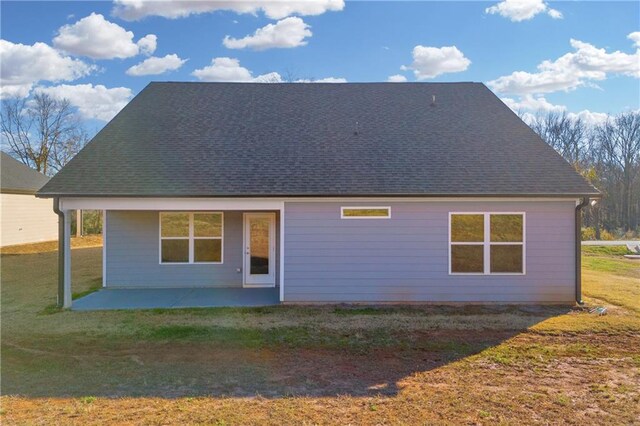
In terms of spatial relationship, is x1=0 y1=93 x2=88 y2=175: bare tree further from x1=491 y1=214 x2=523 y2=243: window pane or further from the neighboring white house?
x1=491 y1=214 x2=523 y2=243: window pane

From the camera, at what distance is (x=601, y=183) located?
125 feet

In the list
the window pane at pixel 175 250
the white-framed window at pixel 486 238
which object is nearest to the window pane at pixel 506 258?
the white-framed window at pixel 486 238

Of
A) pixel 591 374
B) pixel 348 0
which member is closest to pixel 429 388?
pixel 591 374

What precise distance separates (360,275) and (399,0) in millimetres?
8766

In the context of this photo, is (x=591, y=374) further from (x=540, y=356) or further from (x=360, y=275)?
(x=360, y=275)

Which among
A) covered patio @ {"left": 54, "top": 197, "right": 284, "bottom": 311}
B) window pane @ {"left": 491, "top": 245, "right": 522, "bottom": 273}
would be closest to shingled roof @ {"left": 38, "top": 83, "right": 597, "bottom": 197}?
window pane @ {"left": 491, "top": 245, "right": 522, "bottom": 273}

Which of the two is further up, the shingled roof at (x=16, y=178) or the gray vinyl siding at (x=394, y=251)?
the shingled roof at (x=16, y=178)

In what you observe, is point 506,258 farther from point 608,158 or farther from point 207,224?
point 608,158

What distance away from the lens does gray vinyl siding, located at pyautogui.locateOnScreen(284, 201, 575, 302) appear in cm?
963

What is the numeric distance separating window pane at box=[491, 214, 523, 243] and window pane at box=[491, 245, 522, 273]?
16 cm

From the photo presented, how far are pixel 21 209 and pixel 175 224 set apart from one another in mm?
14627

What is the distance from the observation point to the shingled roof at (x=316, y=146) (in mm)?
9648

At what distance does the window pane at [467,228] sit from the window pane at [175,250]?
22.2ft

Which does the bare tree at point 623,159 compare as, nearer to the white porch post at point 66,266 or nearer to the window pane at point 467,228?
the window pane at point 467,228
